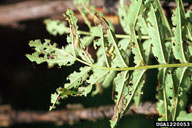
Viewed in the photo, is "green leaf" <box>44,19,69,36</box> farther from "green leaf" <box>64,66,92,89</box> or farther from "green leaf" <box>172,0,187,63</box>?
"green leaf" <box>172,0,187,63</box>

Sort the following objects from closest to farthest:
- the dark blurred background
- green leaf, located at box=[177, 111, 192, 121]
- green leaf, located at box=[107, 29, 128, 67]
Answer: green leaf, located at box=[107, 29, 128, 67], green leaf, located at box=[177, 111, 192, 121], the dark blurred background

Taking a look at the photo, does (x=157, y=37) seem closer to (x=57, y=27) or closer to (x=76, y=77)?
(x=76, y=77)

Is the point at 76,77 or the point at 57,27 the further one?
the point at 57,27

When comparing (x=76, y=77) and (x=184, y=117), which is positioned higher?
(x=76, y=77)

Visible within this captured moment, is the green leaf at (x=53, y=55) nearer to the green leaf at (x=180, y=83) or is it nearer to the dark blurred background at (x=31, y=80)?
the green leaf at (x=180, y=83)

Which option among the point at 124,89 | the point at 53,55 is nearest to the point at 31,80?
the point at 53,55

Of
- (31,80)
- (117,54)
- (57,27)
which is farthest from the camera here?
(31,80)

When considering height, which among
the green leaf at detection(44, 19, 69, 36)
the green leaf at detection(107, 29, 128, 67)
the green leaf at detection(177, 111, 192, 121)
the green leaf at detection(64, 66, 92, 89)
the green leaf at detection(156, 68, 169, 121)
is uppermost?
the green leaf at detection(44, 19, 69, 36)

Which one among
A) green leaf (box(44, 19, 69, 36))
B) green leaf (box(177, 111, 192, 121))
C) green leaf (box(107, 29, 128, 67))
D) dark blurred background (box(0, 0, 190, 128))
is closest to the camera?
green leaf (box(107, 29, 128, 67))

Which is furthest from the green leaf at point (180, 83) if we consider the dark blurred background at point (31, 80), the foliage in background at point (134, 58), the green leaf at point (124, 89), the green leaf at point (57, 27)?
the dark blurred background at point (31, 80)

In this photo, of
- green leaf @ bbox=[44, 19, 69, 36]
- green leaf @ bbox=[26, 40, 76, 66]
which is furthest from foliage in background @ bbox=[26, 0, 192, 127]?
green leaf @ bbox=[44, 19, 69, 36]
